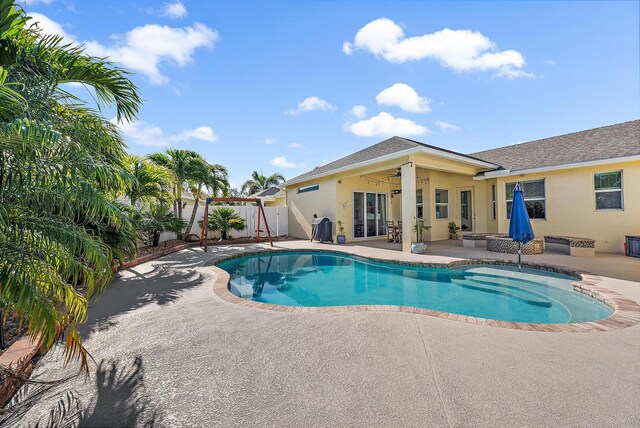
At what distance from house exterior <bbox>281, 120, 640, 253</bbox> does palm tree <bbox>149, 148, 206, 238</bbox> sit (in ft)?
18.2

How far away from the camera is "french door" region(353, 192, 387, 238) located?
1427cm

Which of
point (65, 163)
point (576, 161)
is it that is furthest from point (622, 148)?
point (65, 163)

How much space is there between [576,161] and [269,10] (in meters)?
11.7

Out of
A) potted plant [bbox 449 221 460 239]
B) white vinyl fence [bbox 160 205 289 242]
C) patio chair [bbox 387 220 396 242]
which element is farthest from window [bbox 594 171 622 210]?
white vinyl fence [bbox 160 205 289 242]

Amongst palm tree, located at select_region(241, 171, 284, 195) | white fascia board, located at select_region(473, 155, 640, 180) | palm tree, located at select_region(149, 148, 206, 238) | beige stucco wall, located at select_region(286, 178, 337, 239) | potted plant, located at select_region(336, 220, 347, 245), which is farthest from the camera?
palm tree, located at select_region(241, 171, 284, 195)

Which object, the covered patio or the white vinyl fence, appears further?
the white vinyl fence

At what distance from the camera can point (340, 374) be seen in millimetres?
2518

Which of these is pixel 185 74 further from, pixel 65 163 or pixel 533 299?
pixel 533 299

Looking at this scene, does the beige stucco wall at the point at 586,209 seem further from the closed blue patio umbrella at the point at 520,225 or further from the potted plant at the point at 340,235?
the potted plant at the point at 340,235

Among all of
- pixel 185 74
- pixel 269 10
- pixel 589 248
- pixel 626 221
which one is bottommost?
pixel 589 248

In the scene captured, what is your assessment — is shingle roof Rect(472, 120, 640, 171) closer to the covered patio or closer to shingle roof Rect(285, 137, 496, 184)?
the covered patio

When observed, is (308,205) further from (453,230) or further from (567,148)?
(567,148)

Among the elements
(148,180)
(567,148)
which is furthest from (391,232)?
(148,180)

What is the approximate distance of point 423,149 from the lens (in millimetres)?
9297
